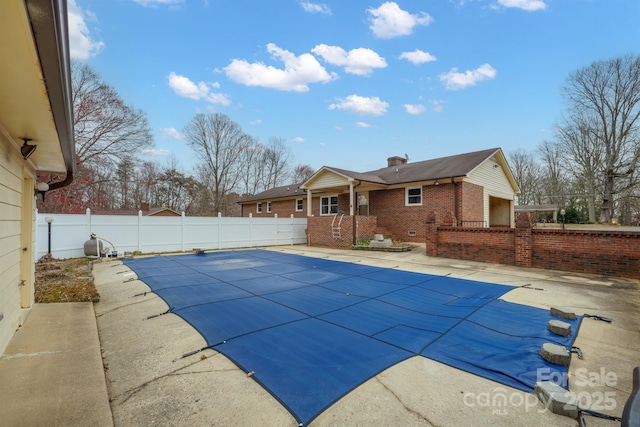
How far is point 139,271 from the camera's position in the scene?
816cm

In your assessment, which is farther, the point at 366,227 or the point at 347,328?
the point at 366,227

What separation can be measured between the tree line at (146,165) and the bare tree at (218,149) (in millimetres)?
89

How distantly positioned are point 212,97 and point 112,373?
23663 mm

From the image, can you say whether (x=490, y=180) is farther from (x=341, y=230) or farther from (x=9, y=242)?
(x=9, y=242)

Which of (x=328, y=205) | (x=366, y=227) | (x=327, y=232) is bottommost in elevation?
(x=327, y=232)

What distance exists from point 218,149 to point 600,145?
3709cm

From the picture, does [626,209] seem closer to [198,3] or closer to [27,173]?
[198,3]

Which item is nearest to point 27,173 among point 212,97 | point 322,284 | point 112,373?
point 112,373

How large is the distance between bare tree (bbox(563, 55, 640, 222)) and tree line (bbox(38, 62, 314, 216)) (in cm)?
3022

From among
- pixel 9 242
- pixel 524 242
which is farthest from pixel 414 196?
pixel 9 242

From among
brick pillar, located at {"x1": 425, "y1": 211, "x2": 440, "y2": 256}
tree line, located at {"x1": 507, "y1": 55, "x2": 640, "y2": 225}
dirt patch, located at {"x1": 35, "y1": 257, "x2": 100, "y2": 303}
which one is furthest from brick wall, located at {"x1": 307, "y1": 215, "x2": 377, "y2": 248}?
tree line, located at {"x1": 507, "y1": 55, "x2": 640, "y2": 225}

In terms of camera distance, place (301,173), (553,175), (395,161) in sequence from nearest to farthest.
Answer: (395,161)
(553,175)
(301,173)

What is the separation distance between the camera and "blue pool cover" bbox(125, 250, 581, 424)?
2.67 m

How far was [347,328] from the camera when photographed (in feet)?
12.5
